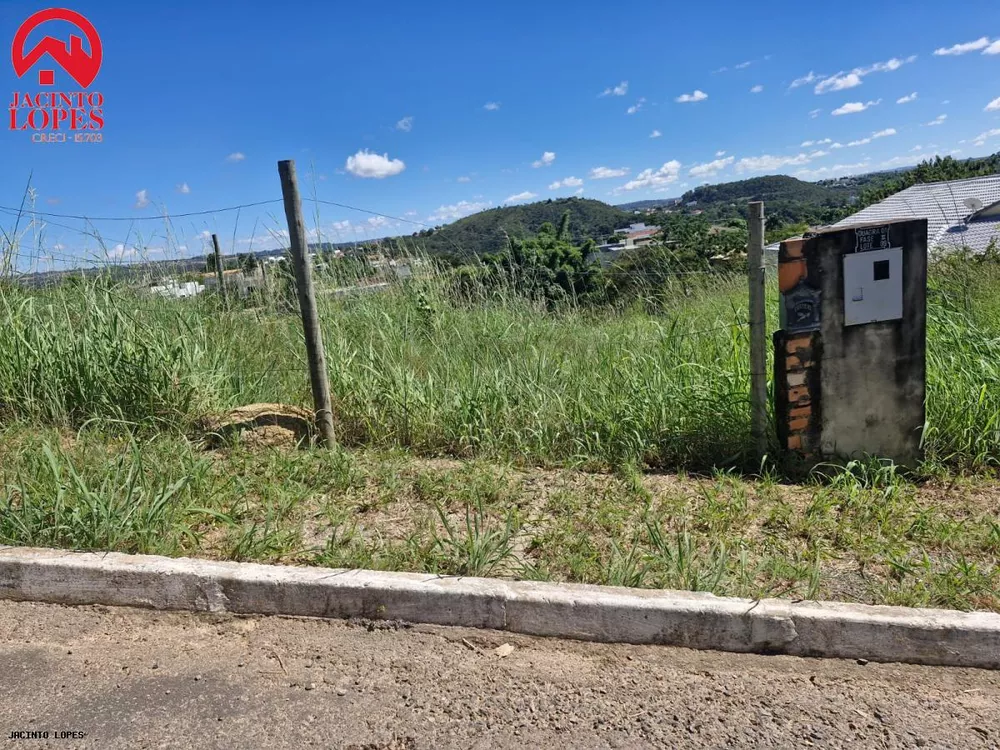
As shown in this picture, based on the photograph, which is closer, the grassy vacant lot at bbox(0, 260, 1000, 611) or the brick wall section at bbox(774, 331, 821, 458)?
the grassy vacant lot at bbox(0, 260, 1000, 611)

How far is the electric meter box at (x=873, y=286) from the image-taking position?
11.5ft

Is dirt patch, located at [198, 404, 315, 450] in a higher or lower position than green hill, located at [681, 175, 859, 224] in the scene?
lower

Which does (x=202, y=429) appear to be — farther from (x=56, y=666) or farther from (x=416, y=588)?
(x=416, y=588)

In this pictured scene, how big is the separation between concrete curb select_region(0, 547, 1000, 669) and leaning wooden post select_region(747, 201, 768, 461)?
1.45 meters

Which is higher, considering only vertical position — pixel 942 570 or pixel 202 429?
pixel 202 429

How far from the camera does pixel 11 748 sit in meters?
Answer: 2.09

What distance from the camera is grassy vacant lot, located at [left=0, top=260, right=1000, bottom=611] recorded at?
116 inches

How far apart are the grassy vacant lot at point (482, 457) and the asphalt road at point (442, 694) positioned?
0.34 m

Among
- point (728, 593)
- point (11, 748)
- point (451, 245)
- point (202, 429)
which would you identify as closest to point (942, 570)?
point (728, 593)

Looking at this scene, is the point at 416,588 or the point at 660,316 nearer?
the point at 416,588

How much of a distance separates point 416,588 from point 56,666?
52.5 inches

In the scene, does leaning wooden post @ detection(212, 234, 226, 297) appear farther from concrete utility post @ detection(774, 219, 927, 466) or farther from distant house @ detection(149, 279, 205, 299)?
concrete utility post @ detection(774, 219, 927, 466)

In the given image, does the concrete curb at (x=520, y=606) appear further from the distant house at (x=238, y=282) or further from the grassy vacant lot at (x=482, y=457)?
the distant house at (x=238, y=282)

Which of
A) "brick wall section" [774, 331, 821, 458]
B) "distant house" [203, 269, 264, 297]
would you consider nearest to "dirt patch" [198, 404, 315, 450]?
"distant house" [203, 269, 264, 297]
